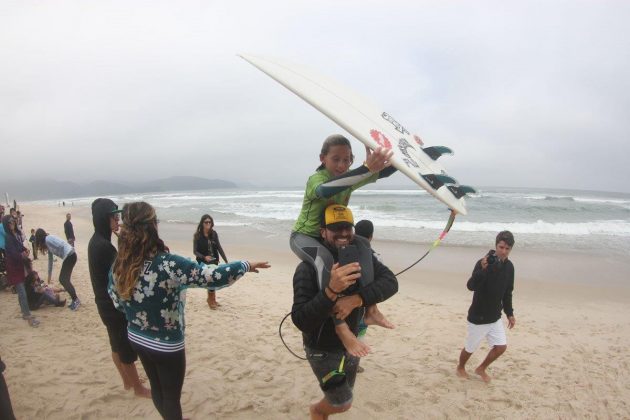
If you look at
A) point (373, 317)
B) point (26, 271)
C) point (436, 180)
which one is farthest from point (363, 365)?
point (26, 271)

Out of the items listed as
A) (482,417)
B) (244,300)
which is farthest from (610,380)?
(244,300)

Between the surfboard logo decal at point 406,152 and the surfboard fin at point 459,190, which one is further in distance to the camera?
the surfboard fin at point 459,190

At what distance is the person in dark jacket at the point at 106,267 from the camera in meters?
3.12

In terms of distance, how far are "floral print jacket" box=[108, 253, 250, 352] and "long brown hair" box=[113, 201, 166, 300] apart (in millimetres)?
46

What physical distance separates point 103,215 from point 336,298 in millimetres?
2470

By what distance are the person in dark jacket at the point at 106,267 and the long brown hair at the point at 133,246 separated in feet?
3.49

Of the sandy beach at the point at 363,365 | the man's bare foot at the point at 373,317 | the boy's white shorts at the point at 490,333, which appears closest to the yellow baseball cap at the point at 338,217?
the man's bare foot at the point at 373,317

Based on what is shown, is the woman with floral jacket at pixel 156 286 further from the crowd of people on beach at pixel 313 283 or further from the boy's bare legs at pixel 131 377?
the boy's bare legs at pixel 131 377

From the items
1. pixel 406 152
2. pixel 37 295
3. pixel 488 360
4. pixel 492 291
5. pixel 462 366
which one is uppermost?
pixel 406 152

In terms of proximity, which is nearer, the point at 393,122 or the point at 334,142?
the point at 334,142

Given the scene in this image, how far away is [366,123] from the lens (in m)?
2.38

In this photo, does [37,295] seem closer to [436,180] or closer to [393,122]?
[393,122]

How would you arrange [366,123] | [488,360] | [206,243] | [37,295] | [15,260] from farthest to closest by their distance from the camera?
[206,243]
[37,295]
[15,260]
[488,360]
[366,123]

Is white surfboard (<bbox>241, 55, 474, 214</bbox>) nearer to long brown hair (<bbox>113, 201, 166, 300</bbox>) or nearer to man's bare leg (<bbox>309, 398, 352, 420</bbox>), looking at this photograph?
long brown hair (<bbox>113, 201, 166, 300</bbox>)
